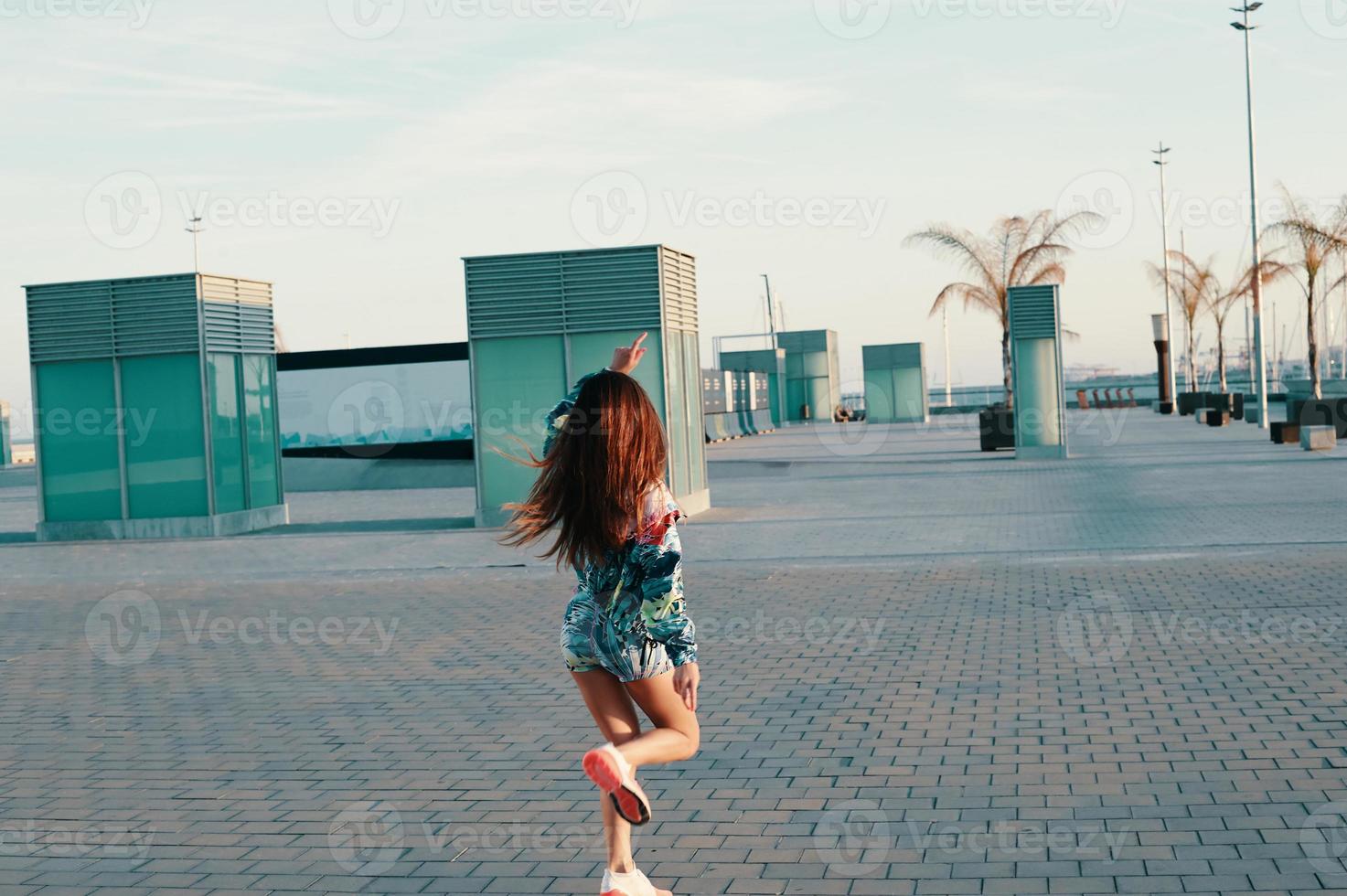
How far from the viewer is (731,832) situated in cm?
471

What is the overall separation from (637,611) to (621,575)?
11 centimetres

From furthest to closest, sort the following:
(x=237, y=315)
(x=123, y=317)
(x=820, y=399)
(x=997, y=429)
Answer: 1. (x=820, y=399)
2. (x=997, y=429)
3. (x=237, y=315)
4. (x=123, y=317)

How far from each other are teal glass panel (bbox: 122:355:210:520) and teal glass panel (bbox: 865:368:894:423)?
4103 centimetres

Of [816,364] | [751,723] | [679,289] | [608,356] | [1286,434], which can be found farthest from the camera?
[816,364]

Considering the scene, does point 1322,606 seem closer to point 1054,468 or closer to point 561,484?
point 561,484

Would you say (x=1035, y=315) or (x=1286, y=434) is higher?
(x=1035, y=315)

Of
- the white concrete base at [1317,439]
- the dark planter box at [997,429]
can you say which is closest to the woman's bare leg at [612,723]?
the white concrete base at [1317,439]

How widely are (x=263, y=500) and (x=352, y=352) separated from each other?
29.3ft

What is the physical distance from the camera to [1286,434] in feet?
91.0

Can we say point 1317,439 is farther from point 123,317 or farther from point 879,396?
point 879,396

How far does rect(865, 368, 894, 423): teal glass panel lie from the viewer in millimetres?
56188

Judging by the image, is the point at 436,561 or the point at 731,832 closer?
the point at 731,832

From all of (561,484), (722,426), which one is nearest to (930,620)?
(561,484)

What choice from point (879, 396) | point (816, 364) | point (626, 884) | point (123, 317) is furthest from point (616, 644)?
point (816, 364)
